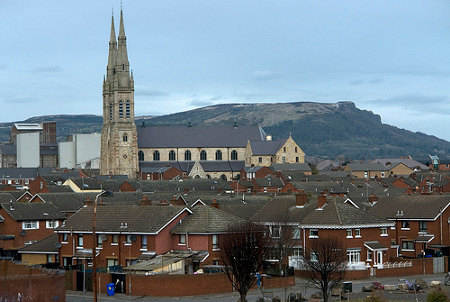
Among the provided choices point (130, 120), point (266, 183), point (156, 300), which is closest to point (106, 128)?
point (130, 120)

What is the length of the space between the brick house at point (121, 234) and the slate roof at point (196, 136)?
401ft

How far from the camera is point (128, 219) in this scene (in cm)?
6022

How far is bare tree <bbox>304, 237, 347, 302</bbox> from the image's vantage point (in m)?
48.1

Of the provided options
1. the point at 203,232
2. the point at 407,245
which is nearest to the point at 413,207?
the point at 407,245

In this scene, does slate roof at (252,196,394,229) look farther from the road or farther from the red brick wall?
the red brick wall

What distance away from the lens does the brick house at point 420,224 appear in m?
68.0

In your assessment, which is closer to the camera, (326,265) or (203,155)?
(326,265)

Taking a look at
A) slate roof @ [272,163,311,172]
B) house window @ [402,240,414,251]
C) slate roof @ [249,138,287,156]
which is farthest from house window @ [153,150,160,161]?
house window @ [402,240,414,251]

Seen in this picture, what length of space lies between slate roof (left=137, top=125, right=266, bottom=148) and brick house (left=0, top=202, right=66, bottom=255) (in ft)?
362

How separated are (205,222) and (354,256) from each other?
35.0 ft

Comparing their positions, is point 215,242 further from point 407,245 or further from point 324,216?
point 407,245

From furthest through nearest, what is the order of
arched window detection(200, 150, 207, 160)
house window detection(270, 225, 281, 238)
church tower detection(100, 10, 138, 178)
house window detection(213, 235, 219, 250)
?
arched window detection(200, 150, 207, 160)
church tower detection(100, 10, 138, 178)
house window detection(270, 225, 281, 238)
house window detection(213, 235, 219, 250)

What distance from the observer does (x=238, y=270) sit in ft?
158

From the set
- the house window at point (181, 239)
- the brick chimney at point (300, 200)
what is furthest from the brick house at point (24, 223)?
the brick chimney at point (300, 200)
